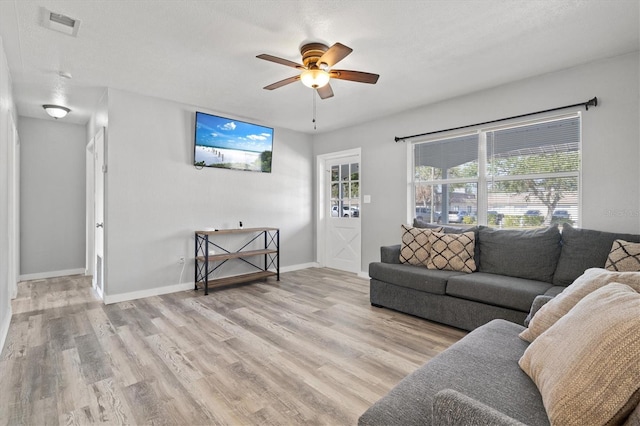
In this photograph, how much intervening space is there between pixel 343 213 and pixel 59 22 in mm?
4344

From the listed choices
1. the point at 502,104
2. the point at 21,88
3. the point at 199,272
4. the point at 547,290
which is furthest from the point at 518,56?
the point at 21,88

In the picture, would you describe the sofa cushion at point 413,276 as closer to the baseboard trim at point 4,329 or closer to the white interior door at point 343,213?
the white interior door at point 343,213

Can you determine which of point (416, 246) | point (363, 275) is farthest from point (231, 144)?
point (416, 246)

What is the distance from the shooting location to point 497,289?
2721 mm

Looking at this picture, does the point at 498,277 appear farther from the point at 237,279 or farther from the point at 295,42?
the point at 237,279

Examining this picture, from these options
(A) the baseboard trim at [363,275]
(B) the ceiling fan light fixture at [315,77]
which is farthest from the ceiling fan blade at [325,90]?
(A) the baseboard trim at [363,275]

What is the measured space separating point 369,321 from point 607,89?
3125 millimetres

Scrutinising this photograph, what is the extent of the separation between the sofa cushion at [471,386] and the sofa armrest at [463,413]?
7.0 inches

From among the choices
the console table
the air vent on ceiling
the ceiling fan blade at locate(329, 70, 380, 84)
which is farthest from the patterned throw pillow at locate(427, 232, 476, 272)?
the air vent on ceiling

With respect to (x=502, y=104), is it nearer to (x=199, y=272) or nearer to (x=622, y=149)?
(x=622, y=149)

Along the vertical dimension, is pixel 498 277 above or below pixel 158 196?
below

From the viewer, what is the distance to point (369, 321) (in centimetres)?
320

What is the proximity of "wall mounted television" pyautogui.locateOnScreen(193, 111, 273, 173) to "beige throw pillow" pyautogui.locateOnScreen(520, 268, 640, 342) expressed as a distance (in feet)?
13.8

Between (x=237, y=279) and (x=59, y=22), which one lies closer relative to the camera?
(x=59, y=22)
